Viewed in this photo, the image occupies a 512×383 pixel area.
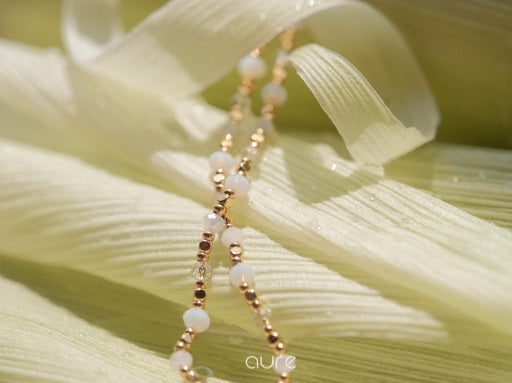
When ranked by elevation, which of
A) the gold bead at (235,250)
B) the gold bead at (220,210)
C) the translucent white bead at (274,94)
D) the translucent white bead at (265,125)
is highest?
the translucent white bead at (274,94)

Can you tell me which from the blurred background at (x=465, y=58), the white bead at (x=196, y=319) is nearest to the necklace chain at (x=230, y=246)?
A: the white bead at (x=196, y=319)

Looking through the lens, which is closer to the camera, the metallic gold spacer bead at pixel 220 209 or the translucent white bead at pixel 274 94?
the metallic gold spacer bead at pixel 220 209

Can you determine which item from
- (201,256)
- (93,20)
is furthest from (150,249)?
(93,20)

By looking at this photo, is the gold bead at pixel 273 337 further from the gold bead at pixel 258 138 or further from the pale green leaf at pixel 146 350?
the gold bead at pixel 258 138

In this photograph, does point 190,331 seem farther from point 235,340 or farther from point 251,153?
point 251,153

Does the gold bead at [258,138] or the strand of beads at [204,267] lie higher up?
the gold bead at [258,138]

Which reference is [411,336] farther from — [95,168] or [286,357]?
[95,168]

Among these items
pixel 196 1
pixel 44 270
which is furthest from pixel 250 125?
pixel 44 270
